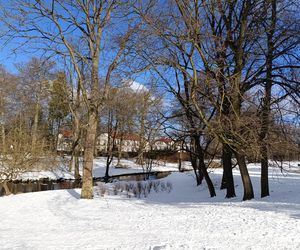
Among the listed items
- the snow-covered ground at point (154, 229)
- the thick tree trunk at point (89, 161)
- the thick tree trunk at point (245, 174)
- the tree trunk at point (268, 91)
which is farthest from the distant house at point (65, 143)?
the tree trunk at point (268, 91)

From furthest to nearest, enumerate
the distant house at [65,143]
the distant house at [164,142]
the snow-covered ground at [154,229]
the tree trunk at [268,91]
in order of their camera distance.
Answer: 1. the distant house at [65,143]
2. the distant house at [164,142]
3. the tree trunk at [268,91]
4. the snow-covered ground at [154,229]

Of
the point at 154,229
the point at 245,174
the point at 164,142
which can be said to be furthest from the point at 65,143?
the point at 154,229

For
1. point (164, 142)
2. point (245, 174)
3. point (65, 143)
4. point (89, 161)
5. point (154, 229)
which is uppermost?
point (65, 143)

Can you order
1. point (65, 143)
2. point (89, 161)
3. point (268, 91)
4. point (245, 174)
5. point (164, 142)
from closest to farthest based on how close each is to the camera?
point (245, 174)
point (268, 91)
point (89, 161)
point (164, 142)
point (65, 143)

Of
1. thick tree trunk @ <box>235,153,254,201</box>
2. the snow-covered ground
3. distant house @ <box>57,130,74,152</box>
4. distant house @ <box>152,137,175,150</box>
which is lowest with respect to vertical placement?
the snow-covered ground

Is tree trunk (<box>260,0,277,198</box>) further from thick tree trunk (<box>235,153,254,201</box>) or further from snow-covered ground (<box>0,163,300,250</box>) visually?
snow-covered ground (<box>0,163,300,250</box>)

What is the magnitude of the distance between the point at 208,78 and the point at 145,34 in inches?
102

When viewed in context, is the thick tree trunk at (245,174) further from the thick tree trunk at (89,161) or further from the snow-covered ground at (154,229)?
the thick tree trunk at (89,161)

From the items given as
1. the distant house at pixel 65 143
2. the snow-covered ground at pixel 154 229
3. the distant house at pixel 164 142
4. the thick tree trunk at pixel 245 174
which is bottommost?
the snow-covered ground at pixel 154 229

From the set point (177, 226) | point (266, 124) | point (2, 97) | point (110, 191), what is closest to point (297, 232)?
point (177, 226)

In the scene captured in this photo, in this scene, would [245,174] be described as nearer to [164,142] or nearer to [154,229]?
[154,229]

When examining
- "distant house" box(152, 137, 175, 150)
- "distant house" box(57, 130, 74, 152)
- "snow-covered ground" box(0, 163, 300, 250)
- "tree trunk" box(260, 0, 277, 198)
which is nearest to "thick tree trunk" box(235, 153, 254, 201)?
"tree trunk" box(260, 0, 277, 198)

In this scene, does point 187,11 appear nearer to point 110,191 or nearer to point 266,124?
point 266,124

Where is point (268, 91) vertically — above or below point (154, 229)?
above
